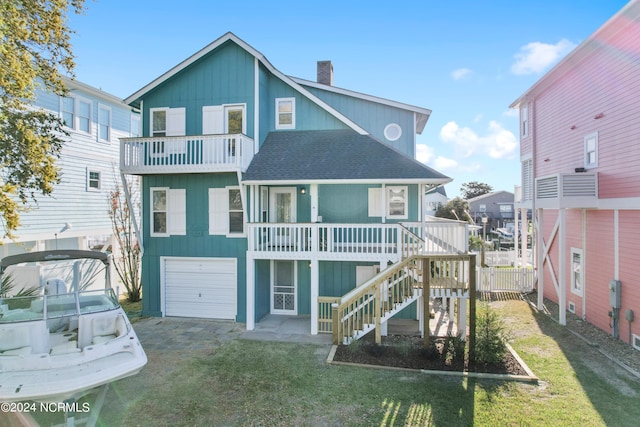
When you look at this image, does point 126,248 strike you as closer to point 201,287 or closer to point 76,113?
point 201,287

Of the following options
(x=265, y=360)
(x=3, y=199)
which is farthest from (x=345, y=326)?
(x=3, y=199)

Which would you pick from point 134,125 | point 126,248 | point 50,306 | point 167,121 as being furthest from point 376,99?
point 134,125

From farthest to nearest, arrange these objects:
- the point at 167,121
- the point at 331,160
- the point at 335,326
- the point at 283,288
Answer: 1. the point at 283,288
2. the point at 167,121
3. the point at 331,160
4. the point at 335,326

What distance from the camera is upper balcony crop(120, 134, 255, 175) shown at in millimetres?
11305

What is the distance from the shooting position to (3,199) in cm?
747

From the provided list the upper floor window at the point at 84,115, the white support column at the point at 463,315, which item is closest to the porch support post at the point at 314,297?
the white support column at the point at 463,315

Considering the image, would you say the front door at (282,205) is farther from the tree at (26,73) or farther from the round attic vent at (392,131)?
the tree at (26,73)

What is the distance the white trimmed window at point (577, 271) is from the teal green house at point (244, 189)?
5645mm

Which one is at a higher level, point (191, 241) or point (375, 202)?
point (375, 202)

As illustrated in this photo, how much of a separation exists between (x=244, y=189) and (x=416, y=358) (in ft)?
→ 23.3

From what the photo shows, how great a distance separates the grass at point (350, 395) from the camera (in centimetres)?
624

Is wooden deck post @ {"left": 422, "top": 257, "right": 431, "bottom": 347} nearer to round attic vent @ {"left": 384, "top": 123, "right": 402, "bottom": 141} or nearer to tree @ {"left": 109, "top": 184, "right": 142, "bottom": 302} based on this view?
round attic vent @ {"left": 384, "top": 123, "right": 402, "bottom": 141}

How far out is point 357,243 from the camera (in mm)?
10672

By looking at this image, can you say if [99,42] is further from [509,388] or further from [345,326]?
[509,388]
